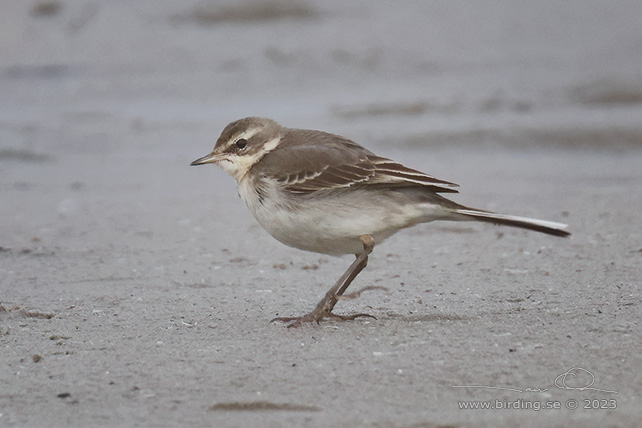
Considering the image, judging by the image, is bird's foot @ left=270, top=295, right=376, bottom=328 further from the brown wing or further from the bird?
the brown wing

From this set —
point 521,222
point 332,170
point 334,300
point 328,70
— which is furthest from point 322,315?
point 328,70

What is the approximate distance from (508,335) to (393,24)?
634 inches

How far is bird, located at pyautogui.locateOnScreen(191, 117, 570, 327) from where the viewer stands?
564 centimetres

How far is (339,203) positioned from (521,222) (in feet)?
3.61

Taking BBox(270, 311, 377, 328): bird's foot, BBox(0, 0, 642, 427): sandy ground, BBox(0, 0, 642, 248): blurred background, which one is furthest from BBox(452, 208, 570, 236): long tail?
BBox(0, 0, 642, 248): blurred background

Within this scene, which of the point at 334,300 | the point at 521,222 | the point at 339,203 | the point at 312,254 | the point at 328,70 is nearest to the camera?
the point at 521,222

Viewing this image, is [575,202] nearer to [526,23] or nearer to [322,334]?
[322,334]

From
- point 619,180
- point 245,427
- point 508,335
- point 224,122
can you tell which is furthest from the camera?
point 224,122

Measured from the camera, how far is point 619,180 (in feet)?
37.6

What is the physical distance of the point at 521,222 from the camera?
219 inches

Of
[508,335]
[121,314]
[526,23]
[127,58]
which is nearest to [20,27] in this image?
[127,58]

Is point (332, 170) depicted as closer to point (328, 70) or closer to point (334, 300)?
point (334, 300)

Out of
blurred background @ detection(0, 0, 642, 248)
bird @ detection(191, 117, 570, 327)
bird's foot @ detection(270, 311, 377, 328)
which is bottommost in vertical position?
bird's foot @ detection(270, 311, 377, 328)

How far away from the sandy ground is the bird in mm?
498
